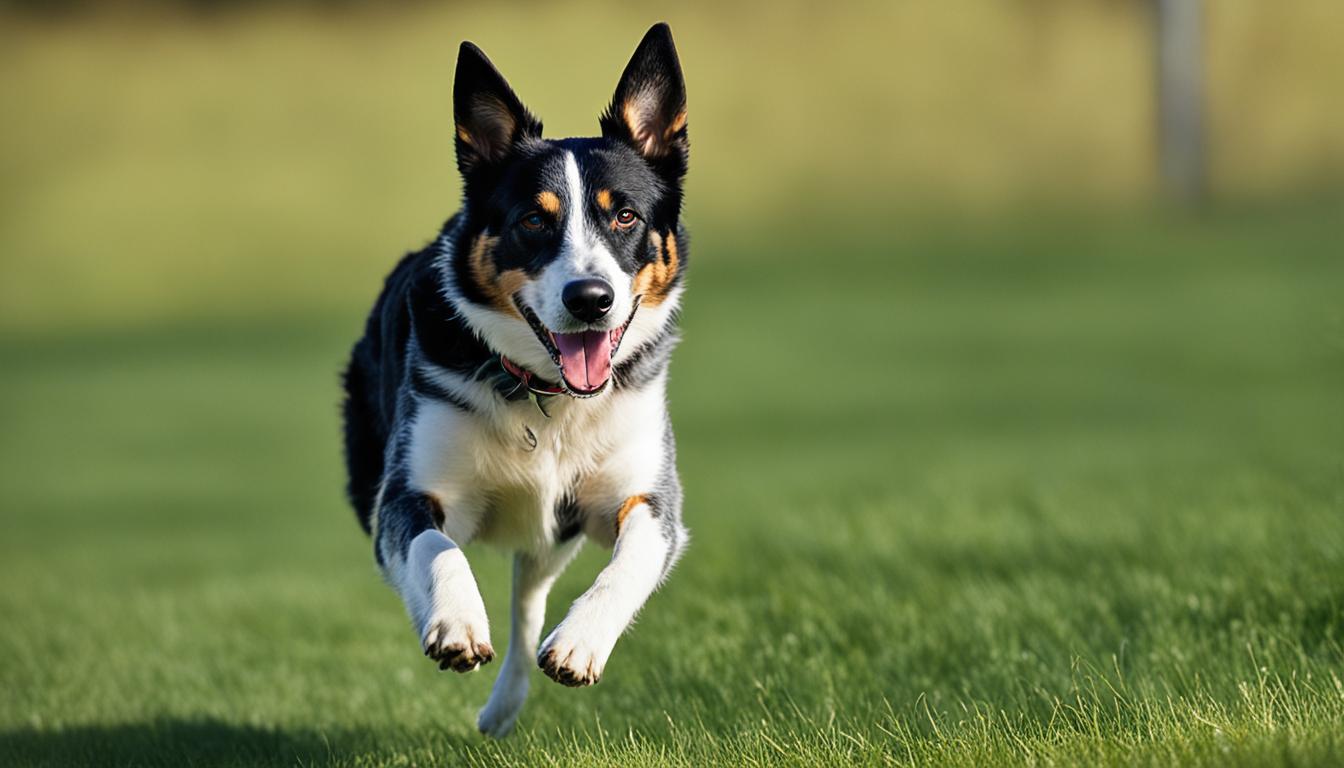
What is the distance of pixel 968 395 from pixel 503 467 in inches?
487

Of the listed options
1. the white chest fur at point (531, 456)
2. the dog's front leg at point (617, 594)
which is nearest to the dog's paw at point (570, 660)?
the dog's front leg at point (617, 594)

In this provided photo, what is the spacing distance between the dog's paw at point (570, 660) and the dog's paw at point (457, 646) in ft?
0.50

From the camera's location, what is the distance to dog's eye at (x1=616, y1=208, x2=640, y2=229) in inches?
191

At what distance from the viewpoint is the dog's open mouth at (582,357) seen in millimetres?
4684

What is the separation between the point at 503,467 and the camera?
4992 millimetres

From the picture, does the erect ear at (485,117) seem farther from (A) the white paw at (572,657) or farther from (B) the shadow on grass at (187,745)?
(B) the shadow on grass at (187,745)

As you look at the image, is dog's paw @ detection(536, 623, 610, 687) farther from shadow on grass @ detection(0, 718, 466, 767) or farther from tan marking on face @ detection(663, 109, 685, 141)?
tan marking on face @ detection(663, 109, 685, 141)

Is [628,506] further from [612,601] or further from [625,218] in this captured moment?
[625,218]

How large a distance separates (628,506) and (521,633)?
1.09 metres

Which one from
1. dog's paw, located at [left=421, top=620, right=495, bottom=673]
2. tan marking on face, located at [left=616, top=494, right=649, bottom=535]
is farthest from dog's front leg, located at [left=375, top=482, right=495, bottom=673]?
tan marking on face, located at [left=616, top=494, right=649, bottom=535]

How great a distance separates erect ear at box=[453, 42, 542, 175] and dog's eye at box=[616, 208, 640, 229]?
440 millimetres

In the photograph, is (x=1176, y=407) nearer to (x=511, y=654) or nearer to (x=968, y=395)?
(x=968, y=395)

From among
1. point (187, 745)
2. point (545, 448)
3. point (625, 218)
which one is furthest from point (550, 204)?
point (187, 745)

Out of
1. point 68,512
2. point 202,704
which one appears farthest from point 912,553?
point 68,512
